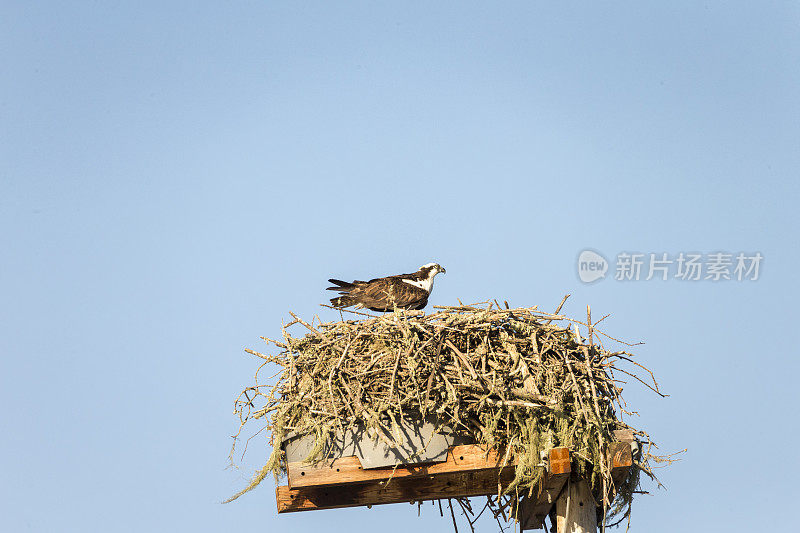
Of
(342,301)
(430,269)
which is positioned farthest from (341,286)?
(430,269)

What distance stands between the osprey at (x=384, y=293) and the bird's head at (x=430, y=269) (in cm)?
26

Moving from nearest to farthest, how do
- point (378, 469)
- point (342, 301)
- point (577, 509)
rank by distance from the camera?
point (378, 469) → point (577, 509) → point (342, 301)

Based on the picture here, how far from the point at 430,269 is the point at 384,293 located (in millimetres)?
1008

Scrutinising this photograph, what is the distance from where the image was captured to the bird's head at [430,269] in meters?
10.9

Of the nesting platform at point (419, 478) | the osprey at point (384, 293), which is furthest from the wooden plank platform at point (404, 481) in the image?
the osprey at point (384, 293)

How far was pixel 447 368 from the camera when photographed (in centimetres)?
707

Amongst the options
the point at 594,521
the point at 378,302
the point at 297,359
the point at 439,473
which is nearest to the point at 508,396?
the point at 439,473

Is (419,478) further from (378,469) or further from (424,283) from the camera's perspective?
(424,283)

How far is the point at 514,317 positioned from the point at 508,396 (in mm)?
887

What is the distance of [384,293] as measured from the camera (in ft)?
33.5

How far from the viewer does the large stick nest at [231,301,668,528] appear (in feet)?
22.5

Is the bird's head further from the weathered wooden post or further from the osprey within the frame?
the weathered wooden post

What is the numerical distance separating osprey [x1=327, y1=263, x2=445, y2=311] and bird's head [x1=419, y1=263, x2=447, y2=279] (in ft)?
0.87

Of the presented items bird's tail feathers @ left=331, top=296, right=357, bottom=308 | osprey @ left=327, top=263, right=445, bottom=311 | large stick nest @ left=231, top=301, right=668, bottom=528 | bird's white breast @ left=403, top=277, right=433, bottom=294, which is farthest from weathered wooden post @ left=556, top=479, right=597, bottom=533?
bird's white breast @ left=403, top=277, right=433, bottom=294
